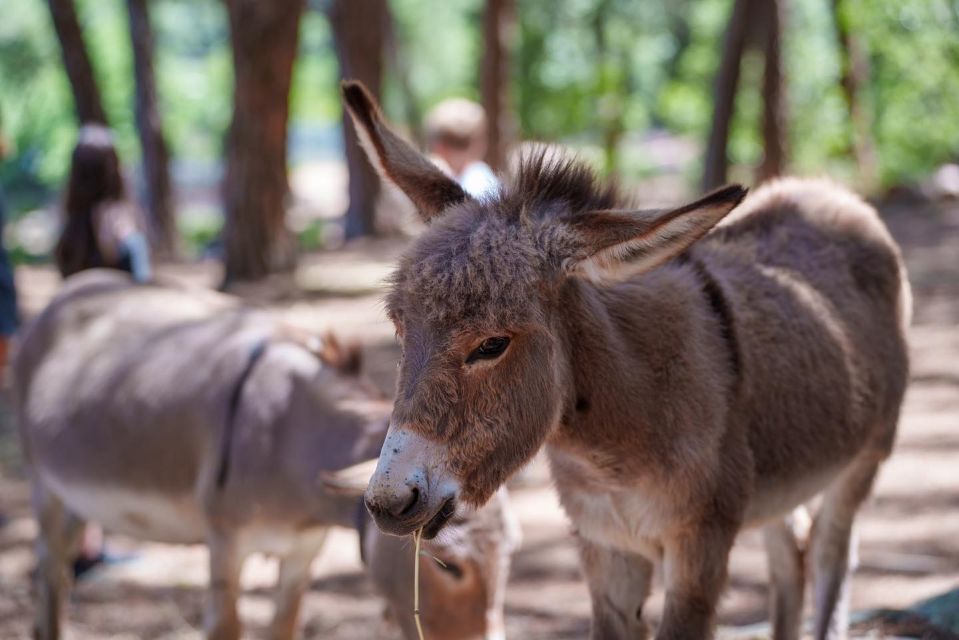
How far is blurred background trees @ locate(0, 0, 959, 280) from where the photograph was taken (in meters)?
11.4

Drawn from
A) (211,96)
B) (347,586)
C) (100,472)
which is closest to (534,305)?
(100,472)

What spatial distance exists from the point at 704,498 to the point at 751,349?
0.55 meters

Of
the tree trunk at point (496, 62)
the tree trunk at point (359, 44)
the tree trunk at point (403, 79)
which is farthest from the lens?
the tree trunk at point (403, 79)

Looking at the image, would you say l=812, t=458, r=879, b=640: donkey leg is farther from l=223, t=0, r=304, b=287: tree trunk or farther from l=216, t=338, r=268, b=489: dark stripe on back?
l=223, t=0, r=304, b=287: tree trunk

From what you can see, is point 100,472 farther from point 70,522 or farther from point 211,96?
point 211,96

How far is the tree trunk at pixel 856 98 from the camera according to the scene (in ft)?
59.2

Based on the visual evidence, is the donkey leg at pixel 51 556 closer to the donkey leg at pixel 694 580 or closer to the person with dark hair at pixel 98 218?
the person with dark hair at pixel 98 218

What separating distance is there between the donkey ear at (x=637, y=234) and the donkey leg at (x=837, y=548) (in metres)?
1.74

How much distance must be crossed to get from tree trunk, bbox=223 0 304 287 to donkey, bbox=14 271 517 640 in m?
6.31

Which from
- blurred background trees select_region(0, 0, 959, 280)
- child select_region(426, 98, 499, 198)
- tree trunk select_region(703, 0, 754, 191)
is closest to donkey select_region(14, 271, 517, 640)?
blurred background trees select_region(0, 0, 959, 280)

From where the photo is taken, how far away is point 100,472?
4.30m

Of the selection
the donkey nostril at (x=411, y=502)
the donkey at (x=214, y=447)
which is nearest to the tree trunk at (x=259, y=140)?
the donkey at (x=214, y=447)

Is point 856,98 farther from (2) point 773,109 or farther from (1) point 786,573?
(1) point 786,573

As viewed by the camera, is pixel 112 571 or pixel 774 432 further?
pixel 112 571
